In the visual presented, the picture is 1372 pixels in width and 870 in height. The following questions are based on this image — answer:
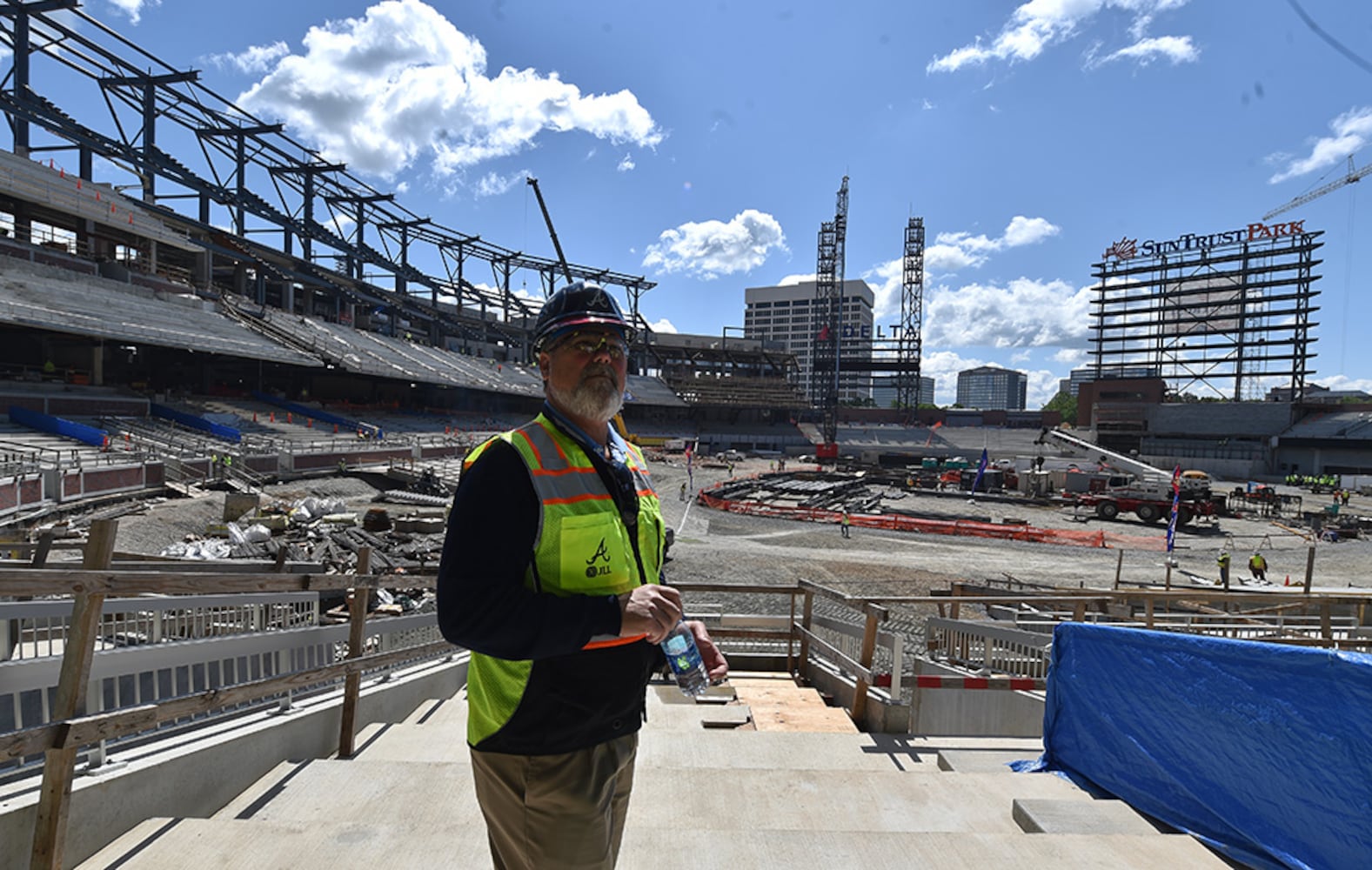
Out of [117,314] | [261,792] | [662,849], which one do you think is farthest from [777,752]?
[117,314]

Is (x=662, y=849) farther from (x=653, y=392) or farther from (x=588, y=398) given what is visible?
(x=653, y=392)

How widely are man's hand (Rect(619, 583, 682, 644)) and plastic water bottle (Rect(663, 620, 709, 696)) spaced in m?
0.24

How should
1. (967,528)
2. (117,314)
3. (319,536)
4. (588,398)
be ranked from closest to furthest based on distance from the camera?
1. (588,398)
2. (319,536)
3. (967,528)
4. (117,314)

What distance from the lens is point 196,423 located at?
1010 inches

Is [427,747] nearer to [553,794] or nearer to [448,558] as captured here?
[553,794]

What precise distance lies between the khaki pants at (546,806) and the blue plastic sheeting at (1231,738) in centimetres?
338

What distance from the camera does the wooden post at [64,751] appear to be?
7.14ft

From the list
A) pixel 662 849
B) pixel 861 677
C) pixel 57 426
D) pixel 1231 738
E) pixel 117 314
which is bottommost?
pixel 861 677

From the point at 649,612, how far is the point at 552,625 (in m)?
0.27

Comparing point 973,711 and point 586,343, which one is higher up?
point 586,343

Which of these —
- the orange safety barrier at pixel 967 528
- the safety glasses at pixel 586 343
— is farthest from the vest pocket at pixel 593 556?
the orange safety barrier at pixel 967 528

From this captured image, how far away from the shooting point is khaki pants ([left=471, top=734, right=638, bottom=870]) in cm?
179

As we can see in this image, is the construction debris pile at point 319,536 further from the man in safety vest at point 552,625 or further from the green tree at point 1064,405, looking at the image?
the green tree at point 1064,405

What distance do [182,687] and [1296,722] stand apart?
573 centimetres
